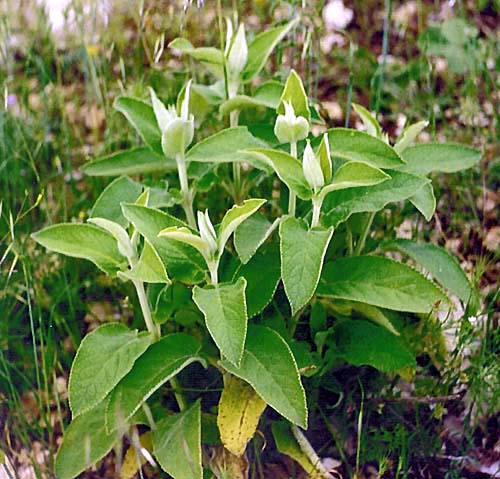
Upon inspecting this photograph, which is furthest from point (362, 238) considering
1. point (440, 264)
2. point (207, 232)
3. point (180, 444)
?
point (180, 444)

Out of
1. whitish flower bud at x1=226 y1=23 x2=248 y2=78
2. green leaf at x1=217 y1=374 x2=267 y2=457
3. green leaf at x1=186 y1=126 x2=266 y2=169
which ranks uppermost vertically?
whitish flower bud at x1=226 y1=23 x2=248 y2=78

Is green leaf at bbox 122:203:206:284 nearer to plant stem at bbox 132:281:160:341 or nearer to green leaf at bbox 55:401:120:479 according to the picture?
plant stem at bbox 132:281:160:341

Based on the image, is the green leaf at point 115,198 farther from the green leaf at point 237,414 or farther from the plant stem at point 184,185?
the green leaf at point 237,414

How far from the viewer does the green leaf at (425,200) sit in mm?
1314

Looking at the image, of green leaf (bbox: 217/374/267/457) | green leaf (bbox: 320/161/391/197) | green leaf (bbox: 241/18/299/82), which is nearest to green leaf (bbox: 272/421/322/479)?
green leaf (bbox: 217/374/267/457)

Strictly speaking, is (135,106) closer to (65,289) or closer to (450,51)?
(65,289)

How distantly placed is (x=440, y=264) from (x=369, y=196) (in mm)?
209

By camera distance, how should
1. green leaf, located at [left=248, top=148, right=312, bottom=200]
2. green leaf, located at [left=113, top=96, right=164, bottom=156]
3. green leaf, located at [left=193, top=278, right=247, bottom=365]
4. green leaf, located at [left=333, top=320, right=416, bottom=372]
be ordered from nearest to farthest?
1. green leaf, located at [left=193, top=278, right=247, bottom=365]
2. green leaf, located at [left=248, top=148, right=312, bottom=200]
3. green leaf, located at [left=333, top=320, right=416, bottom=372]
4. green leaf, located at [left=113, top=96, right=164, bottom=156]

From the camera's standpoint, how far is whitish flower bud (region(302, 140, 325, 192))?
1.22m

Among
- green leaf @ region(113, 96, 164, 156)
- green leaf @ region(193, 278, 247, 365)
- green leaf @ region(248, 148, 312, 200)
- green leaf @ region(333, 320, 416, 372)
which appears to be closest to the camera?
green leaf @ region(193, 278, 247, 365)

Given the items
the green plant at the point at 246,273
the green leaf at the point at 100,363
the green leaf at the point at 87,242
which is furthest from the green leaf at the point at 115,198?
the green leaf at the point at 100,363

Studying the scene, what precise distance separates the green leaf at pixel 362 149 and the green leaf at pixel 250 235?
0.16 meters

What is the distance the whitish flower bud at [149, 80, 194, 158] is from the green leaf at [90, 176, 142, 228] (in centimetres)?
13

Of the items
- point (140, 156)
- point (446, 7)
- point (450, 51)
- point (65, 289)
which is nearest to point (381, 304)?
point (140, 156)
